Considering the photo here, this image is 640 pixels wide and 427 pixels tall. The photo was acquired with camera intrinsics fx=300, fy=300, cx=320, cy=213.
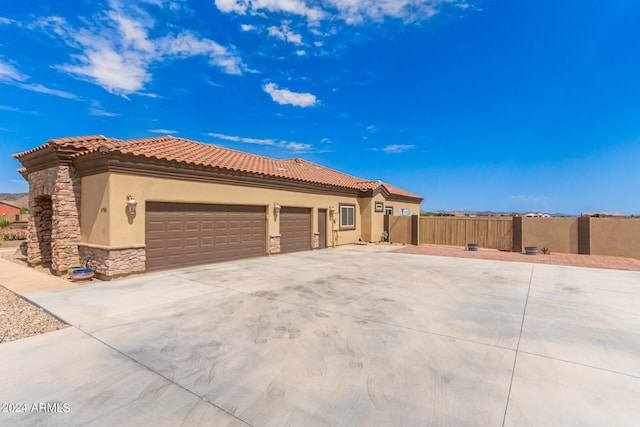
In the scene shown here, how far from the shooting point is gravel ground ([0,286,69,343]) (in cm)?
507

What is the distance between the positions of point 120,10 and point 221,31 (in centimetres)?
556

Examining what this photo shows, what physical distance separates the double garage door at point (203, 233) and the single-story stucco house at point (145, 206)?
3 centimetres

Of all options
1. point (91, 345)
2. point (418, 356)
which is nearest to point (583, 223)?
point (418, 356)

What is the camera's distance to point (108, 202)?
9.04 m

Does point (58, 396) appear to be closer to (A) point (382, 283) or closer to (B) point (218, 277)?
(B) point (218, 277)

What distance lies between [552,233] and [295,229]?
14204 mm

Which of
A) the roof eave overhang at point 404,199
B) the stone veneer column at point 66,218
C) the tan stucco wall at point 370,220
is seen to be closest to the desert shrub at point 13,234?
the stone veneer column at point 66,218

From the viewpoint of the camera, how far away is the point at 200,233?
11391 mm

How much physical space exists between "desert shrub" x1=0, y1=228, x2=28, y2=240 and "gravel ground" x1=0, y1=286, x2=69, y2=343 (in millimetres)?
19663

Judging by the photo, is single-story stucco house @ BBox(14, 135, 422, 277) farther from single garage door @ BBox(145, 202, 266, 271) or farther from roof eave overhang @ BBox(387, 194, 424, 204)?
roof eave overhang @ BBox(387, 194, 424, 204)

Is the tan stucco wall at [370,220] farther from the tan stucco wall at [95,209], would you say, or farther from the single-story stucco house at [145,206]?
the tan stucco wall at [95,209]

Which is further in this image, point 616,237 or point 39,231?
point 616,237

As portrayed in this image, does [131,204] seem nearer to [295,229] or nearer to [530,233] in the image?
[295,229]

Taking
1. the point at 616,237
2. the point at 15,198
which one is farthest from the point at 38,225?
the point at 15,198
